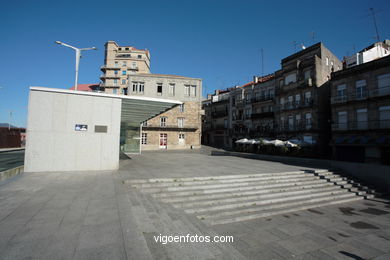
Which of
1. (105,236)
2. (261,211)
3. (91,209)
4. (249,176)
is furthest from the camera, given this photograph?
(249,176)

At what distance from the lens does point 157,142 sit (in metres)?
32.6

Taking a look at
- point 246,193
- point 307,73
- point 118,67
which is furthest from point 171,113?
point 118,67

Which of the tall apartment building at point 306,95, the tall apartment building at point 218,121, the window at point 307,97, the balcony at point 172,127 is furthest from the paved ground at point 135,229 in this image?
the tall apartment building at point 218,121

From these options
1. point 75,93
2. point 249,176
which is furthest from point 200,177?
point 75,93

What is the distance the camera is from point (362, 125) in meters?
19.1

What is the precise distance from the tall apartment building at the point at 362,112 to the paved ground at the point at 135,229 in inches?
568

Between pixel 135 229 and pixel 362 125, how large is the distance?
79.1 ft

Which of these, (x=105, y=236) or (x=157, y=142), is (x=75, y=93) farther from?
(x=157, y=142)

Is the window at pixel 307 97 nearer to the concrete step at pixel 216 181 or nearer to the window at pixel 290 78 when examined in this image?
the window at pixel 290 78

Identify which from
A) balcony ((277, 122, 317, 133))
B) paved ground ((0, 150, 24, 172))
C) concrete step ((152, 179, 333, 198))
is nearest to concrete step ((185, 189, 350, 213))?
concrete step ((152, 179, 333, 198))

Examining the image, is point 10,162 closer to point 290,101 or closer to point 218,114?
point 290,101

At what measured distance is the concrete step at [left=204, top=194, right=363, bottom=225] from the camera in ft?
19.4

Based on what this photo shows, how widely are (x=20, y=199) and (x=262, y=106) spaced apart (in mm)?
33260

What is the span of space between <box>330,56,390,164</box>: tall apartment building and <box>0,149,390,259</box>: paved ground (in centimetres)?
1443
